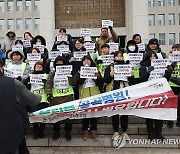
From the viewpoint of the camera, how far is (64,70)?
246 inches

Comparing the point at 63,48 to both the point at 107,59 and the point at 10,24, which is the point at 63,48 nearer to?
the point at 107,59

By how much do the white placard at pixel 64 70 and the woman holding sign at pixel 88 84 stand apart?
256 mm

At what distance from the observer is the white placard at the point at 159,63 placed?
20.6 ft

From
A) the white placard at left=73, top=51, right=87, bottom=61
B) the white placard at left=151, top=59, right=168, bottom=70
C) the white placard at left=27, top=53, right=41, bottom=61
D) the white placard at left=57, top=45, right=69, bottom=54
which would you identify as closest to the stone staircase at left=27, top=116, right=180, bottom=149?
the white placard at left=151, top=59, right=168, bottom=70

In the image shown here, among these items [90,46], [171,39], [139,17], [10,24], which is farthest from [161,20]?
[90,46]

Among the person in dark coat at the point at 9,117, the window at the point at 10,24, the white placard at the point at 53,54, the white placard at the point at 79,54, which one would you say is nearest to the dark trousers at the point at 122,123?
the white placard at the point at 79,54

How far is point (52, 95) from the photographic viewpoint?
20.5 ft

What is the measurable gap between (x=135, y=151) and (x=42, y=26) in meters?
14.3

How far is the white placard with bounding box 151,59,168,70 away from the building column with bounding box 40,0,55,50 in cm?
1288

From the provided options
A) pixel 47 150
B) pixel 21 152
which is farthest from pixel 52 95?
pixel 21 152

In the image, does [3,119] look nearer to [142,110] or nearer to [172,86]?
[142,110]

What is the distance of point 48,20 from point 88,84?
13.2m

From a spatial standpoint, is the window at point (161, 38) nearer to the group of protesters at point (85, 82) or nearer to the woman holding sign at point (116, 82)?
the group of protesters at point (85, 82)

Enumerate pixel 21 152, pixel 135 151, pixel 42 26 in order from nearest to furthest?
pixel 21 152, pixel 135 151, pixel 42 26
